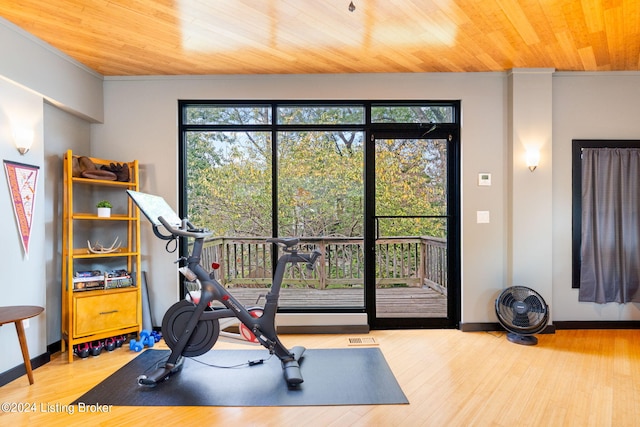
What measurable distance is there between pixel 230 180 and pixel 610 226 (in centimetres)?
435

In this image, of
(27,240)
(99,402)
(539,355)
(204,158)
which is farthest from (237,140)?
(539,355)

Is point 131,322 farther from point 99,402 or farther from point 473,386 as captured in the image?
point 473,386

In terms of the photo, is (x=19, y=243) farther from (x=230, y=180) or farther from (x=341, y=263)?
(x=341, y=263)

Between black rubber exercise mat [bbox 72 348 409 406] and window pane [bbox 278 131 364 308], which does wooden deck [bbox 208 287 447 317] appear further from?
black rubber exercise mat [bbox 72 348 409 406]

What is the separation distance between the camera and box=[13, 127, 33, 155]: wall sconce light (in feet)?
8.87

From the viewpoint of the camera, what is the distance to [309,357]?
2951mm

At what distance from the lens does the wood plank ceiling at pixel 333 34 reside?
2447mm

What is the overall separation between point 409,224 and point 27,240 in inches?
146

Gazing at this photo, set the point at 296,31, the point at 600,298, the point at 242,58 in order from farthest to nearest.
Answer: the point at 600,298 → the point at 242,58 → the point at 296,31

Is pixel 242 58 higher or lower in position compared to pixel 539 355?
higher

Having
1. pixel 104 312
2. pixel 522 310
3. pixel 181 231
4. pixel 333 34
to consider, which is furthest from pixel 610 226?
pixel 104 312

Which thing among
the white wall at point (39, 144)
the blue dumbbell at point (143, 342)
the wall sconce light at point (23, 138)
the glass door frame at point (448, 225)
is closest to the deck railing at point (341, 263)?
the glass door frame at point (448, 225)

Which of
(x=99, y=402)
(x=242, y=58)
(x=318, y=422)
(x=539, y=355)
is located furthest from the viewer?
(x=242, y=58)

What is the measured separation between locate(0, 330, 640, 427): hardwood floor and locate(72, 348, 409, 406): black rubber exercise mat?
8cm
